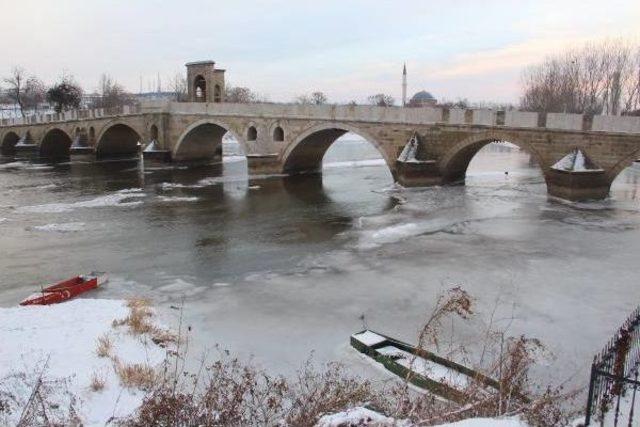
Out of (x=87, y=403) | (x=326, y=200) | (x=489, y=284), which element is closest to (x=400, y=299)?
(x=489, y=284)

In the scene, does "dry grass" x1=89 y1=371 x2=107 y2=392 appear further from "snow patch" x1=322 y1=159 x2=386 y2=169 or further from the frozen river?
"snow patch" x1=322 y1=159 x2=386 y2=169

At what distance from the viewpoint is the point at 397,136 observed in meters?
22.3

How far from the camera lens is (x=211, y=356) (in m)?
6.88

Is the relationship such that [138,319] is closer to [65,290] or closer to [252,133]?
[65,290]

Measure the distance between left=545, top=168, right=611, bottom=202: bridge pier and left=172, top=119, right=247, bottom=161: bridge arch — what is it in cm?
1682

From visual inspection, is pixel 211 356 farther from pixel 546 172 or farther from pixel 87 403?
pixel 546 172

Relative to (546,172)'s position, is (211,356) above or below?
below

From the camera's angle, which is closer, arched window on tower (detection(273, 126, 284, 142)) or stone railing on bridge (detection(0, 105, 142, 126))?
arched window on tower (detection(273, 126, 284, 142))

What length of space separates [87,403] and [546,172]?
17.5 metres

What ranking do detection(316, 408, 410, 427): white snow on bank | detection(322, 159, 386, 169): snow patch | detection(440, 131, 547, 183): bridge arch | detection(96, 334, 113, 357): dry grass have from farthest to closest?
detection(322, 159, 386, 169): snow patch → detection(440, 131, 547, 183): bridge arch → detection(96, 334, 113, 357): dry grass → detection(316, 408, 410, 427): white snow on bank

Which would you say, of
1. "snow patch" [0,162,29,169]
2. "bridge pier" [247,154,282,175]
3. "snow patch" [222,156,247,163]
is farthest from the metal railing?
"snow patch" [0,162,29,169]

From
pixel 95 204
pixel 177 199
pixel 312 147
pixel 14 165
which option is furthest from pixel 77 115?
pixel 177 199

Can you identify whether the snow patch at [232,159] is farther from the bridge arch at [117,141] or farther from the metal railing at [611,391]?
the metal railing at [611,391]

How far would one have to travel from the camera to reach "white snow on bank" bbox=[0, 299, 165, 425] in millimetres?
5461
